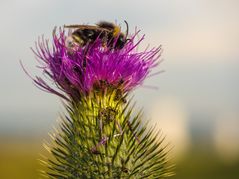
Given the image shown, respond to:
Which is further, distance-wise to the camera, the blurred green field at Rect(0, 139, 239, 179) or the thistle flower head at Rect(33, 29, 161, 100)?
the blurred green field at Rect(0, 139, 239, 179)

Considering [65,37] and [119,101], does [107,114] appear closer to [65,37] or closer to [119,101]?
[119,101]

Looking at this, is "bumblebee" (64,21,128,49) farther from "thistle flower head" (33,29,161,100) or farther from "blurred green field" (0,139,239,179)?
"blurred green field" (0,139,239,179)

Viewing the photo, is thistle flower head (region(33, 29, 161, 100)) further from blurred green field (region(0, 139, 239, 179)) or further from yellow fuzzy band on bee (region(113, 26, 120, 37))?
blurred green field (region(0, 139, 239, 179))

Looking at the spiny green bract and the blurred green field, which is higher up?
the blurred green field

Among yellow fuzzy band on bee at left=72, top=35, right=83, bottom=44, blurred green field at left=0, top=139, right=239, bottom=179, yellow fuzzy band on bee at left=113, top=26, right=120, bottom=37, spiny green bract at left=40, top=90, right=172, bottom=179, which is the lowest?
spiny green bract at left=40, top=90, right=172, bottom=179

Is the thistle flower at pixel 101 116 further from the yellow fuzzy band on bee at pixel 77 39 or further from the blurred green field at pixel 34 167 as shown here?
the blurred green field at pixel 34 167

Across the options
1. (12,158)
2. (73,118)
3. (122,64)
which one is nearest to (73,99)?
(73,118)

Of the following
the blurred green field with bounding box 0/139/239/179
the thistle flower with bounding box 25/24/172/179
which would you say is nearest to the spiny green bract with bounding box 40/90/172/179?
the thistle flower with bounding box 25/24/172/179
